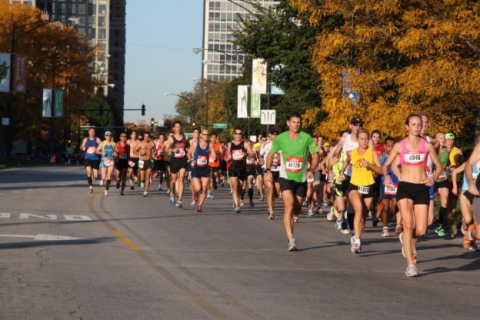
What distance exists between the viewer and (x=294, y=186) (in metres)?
16.1

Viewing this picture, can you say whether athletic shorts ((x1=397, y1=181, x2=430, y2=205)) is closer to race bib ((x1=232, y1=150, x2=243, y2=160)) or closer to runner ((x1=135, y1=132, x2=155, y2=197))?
race bib ((x1=232, y1=150, x2=243, y2=160))

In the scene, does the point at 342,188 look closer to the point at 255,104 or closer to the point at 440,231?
the point at 440,231

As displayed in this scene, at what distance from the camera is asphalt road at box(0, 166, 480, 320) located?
9.58m

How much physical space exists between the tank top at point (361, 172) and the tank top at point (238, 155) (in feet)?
31.2

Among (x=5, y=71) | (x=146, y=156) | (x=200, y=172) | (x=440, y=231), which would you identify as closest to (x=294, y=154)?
(x=440, y=231)

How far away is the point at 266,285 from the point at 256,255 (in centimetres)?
343

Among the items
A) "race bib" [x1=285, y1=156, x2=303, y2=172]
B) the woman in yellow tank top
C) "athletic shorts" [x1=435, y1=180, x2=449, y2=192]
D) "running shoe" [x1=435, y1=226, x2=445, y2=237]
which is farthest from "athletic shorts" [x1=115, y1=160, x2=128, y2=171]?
"race bib" [x1=285, y1=156, x2=303, y2=172]

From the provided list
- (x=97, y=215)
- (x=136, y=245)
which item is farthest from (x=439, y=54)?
(x=136, y=245)

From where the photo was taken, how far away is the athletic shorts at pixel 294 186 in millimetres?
16062

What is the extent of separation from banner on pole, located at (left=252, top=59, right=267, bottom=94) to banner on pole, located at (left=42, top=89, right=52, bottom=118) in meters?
35.6

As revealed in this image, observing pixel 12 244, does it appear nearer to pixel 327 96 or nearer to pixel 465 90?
pixel 465 90

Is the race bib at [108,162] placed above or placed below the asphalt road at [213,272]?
above

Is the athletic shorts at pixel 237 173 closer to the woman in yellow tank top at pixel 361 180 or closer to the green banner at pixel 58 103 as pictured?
the woman in yellow tank top at pixel 361 180

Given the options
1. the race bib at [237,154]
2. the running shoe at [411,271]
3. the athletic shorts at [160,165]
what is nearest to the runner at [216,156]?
the athletic shorts at [160,165]
